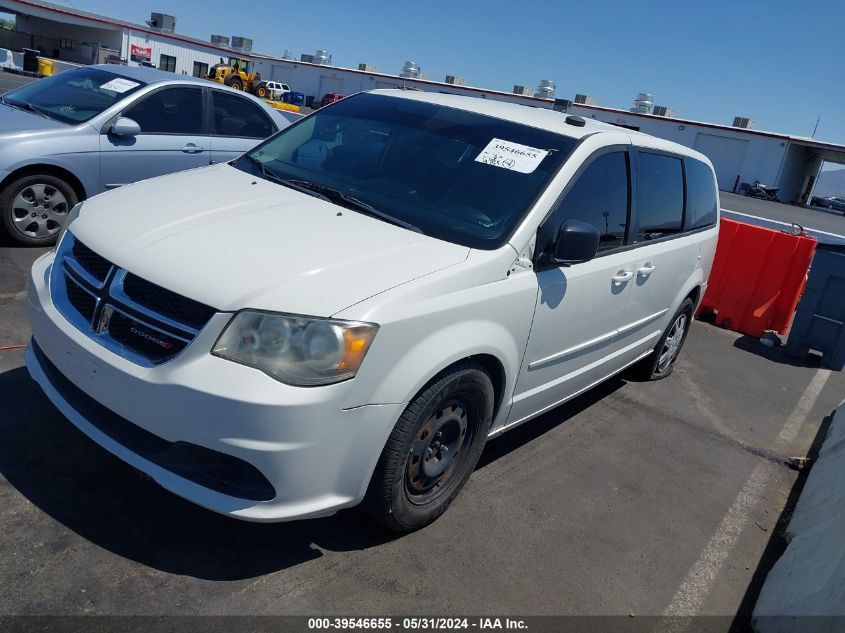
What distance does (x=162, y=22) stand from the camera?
209 ft

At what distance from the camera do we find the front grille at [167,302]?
262 centimetres

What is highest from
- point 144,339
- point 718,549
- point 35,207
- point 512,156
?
point 512,156

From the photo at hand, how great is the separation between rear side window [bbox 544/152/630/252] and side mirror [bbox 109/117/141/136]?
430 centimetres

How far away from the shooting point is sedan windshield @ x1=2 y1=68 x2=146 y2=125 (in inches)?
252

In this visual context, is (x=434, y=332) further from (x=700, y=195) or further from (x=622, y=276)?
(x=700, y=195)

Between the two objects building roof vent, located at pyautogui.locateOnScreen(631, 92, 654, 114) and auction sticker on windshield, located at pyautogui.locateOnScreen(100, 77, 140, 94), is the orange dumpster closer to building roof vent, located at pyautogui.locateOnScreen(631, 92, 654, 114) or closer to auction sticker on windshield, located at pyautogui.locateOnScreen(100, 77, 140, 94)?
auction sticker on windshield, located at pyautogui.locateOnScreen(100, 77, 140, 94)

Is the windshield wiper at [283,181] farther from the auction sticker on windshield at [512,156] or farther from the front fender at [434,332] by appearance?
the front fender at [434,332]

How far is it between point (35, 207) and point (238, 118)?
86.3 inches

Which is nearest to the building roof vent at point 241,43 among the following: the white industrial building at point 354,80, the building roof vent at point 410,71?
the white industrial building at point 354,80

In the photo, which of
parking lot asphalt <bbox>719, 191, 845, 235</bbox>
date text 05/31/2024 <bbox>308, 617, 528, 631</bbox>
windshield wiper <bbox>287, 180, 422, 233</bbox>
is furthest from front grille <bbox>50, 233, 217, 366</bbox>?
parking lot asphalt <bbox>719, 191, 845, 235</bbox>

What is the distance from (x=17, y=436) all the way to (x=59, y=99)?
4274 mm

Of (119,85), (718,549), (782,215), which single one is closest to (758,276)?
(718,549)

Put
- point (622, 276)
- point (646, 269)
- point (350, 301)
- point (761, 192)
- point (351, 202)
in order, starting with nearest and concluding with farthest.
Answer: point (350, 301), point (351, 202), point (622, 276), point (646, 269), point (761, 192)

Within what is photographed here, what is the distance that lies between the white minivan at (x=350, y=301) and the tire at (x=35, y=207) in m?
2.83
